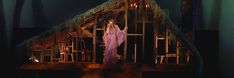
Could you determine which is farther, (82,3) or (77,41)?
(82,3)

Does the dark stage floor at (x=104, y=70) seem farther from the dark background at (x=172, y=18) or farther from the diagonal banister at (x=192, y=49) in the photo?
the dark background at (x=172, y=18)

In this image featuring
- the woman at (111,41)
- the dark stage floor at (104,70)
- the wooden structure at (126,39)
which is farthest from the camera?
the wooden structure at (126,39)

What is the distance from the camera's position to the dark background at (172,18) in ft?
46.8

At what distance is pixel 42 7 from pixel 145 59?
4.48m

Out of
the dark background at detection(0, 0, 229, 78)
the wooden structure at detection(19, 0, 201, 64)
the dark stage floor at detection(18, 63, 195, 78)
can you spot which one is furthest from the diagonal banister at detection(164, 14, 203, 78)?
the dark background at detection(0, 0, 229, 78)

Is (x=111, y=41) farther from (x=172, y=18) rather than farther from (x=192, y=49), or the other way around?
(x=172, y=18)

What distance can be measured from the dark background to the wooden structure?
1383mm

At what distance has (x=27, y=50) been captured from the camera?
12234mm

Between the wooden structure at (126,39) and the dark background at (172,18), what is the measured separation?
1.38 meters

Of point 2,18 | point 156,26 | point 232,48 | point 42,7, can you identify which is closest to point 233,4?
point 232,48

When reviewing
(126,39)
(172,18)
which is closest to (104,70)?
(126,39)

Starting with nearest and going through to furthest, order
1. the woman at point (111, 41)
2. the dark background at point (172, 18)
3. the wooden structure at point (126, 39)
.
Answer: the woman at point (111, 41) → the wooden structure at point (126, 39) → the dark background at point (172, 18)

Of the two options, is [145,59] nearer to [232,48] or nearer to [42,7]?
[232,48]

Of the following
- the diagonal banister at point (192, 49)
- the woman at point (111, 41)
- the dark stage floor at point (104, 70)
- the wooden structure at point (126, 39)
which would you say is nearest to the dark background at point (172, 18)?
the wooden structure at point (126, 39)
